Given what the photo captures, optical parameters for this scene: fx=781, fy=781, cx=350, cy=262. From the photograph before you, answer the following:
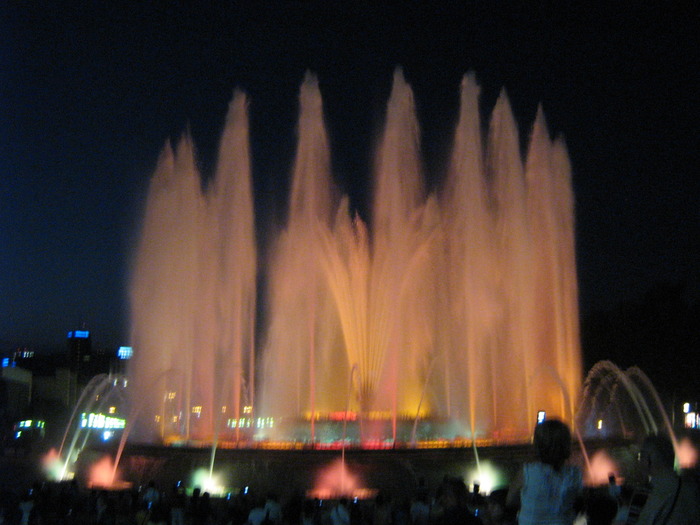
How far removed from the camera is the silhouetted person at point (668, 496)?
3828mm

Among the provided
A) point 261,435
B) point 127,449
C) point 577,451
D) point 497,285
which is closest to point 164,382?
point 261,435

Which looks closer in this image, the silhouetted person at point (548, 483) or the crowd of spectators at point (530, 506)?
the crowd of spectators at point (530, 506)

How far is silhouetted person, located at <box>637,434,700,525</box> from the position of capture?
3.83 meters

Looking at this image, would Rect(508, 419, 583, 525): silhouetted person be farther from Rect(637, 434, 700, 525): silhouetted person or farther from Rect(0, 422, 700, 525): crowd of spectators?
Rect(637, 434, 700, 525): silhouetted person

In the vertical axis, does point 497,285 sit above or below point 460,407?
above

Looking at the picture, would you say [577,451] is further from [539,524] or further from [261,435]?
[539,524]

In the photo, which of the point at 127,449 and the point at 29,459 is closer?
the point at 127,449

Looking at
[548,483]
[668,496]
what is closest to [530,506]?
[548,483]

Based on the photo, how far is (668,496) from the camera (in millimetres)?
3840

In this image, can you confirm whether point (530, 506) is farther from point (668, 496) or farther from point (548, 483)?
point (668, 496)

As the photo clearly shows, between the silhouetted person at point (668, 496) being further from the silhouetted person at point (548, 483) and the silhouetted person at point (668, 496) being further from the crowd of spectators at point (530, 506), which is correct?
the silhouetted person at point (548, 483)

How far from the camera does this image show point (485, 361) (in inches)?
973

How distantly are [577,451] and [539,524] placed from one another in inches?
564

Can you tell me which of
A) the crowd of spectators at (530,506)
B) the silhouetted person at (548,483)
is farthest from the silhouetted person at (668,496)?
the silhouetted person at (548,483)
